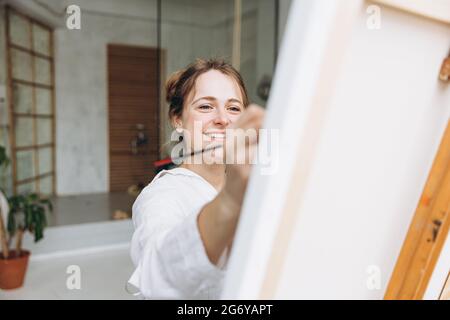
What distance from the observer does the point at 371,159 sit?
15.0 inches

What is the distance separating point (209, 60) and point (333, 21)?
0.35 meters

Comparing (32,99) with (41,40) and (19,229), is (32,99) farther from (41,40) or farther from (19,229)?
(19,229)

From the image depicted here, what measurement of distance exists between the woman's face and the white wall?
0.56 feet

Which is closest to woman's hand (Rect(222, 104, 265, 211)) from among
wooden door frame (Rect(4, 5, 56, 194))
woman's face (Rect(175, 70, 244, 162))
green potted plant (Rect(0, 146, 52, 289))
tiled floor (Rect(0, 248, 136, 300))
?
woman's face (Rect(175, 70, 244, 162))

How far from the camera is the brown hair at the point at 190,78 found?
592 mm

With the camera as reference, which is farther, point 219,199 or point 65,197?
point 65,197

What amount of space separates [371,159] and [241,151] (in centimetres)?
13

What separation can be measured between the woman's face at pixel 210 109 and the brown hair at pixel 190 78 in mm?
13

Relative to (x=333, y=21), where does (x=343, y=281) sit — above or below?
A: below

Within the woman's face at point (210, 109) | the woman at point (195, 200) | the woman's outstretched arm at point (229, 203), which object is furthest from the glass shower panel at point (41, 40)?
the woman's outstretched arm at point (229, 203)

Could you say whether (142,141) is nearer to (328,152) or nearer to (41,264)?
(41,264)

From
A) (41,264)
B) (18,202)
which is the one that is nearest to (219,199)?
(18,202)

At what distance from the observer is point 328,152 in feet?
1.11

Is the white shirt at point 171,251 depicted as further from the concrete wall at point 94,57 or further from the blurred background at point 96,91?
the concrete wall at point 94,57
